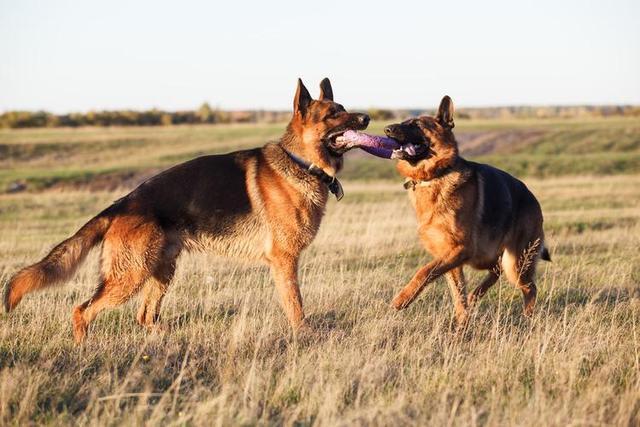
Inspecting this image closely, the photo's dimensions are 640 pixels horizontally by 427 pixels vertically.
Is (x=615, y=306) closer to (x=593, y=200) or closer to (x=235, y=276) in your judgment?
(x=235, y=276)

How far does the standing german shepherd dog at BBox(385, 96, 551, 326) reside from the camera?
6773 mm

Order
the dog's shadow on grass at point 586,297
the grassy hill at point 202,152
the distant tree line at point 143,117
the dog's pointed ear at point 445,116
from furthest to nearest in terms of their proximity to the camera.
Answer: the distant tree line at point 143,117, the grassy hill at point 202,152, the dog's shadow on grass at point 586,297, the dog's pointed ear at point 445,116

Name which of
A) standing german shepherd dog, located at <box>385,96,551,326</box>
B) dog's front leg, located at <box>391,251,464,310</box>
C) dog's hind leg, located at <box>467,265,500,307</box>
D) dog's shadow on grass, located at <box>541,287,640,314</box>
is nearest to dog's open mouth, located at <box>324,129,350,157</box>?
standing german shepherd dog, located at <box>385,96,551,326</box>

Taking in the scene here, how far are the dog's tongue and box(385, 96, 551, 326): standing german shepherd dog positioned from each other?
5.6 inches

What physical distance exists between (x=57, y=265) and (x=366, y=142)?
310 centimetres

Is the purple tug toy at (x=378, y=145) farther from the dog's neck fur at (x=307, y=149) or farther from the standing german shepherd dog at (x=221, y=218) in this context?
the dog's neck fur at (x=307, y=149)

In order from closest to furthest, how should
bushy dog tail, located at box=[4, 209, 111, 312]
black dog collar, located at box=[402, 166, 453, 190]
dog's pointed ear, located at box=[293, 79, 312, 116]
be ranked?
bushy dog tail, located at box=[4, 209, 111, 312] → dog's pointed ear, located at box=[293, 79, 312, 116] → black dog collar, located at box=[402, 166, 453, 190]

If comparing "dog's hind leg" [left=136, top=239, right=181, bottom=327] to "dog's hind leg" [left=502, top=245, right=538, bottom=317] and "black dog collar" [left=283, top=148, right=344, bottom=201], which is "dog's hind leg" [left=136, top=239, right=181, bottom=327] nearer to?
"black dog collar" [left=283, top=148, right=344, bottom=201]

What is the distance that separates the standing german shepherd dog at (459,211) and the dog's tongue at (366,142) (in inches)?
5.6

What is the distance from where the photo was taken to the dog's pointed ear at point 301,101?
22.5 ft

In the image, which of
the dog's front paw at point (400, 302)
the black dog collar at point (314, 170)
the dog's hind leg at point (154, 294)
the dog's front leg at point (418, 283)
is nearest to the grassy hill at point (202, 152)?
the dog's hind leg at point (154, 294)

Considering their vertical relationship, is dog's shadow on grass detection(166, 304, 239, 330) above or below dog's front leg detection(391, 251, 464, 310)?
below

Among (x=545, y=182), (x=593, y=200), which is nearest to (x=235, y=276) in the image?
(x=593, y=200)

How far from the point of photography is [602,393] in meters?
4.68
